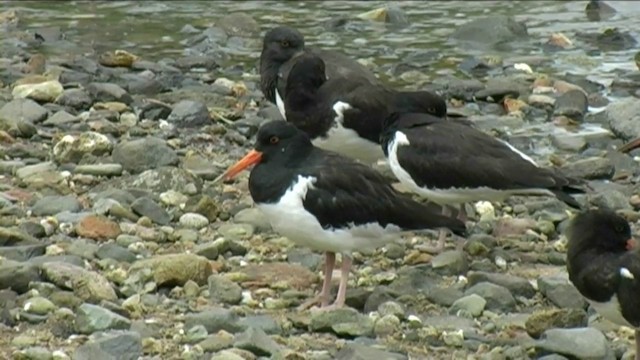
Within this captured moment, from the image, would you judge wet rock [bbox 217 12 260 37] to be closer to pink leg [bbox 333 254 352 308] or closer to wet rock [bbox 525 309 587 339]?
pink leg [bbox 333 254 352 308]

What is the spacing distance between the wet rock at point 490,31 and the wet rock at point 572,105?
3265mm

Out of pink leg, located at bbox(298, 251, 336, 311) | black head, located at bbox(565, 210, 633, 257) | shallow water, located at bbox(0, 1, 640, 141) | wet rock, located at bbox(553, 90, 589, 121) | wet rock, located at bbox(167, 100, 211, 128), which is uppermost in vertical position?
black head, located at bbox(565, 210, 633, 257)

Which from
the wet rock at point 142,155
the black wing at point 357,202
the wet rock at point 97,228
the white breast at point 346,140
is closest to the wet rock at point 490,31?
the white breast at point 346,140

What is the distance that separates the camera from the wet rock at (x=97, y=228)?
736 centimetres

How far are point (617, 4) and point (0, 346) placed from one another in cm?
1229

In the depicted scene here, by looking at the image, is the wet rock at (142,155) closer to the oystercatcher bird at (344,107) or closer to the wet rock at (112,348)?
the oystercatcher bird at (344,107)

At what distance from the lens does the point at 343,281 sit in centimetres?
660

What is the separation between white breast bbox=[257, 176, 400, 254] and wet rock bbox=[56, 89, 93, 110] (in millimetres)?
4306

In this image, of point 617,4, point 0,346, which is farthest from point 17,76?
point 617,4

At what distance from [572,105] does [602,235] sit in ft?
17.7

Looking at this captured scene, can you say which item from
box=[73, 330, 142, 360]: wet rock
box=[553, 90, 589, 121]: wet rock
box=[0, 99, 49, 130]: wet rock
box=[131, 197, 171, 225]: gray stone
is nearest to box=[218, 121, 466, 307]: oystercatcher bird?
box=[131, 197, 171, 225]: gray stone

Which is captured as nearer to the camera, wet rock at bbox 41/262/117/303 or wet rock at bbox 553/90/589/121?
wet rock at bbox 41/262/117/303

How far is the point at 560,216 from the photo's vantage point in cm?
819

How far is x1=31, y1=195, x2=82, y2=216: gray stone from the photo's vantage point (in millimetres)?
7758
